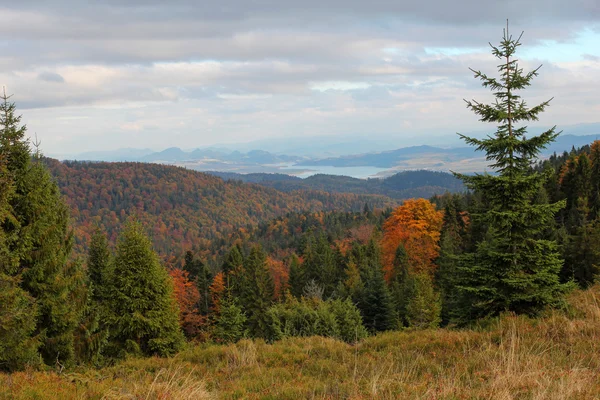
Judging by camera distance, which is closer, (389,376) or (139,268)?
(389,376)

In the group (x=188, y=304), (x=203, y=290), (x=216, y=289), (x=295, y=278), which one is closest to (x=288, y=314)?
(x=295, y=278)

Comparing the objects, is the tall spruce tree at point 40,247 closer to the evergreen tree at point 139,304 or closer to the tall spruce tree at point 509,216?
the evergreen tree at point 139,304

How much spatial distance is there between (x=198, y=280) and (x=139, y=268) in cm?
3137

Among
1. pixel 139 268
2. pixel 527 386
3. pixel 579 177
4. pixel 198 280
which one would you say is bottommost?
pixel 198 280

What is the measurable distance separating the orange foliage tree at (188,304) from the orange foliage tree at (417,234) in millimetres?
21043

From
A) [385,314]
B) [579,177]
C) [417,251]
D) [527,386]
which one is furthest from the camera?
[579,177]

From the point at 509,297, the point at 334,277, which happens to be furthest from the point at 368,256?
the point at 509,297

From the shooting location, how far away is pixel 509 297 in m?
10.4

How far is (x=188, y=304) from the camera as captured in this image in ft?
151

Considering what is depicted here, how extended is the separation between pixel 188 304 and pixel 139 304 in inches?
1178

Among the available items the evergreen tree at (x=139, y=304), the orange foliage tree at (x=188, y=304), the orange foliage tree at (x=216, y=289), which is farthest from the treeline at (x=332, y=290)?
the evergreen tree at (x=139, y=304)

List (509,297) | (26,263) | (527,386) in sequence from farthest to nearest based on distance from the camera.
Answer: (26,263) < (509,297) < (527,386)

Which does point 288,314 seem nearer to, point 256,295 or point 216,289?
point 256,295

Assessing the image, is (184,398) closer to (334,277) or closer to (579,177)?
(334,277)
